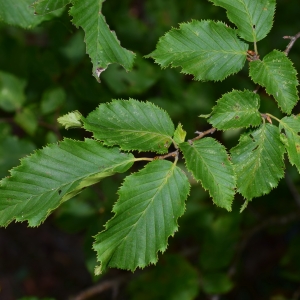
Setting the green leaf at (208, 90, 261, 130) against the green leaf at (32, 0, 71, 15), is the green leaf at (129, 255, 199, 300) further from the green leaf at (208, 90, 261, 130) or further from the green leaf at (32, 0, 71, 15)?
the green leaf at (32, 0, 71, 15)

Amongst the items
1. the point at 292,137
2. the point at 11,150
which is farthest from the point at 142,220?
the point at 11,150

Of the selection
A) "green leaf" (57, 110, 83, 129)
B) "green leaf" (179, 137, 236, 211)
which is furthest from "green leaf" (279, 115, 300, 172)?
"green leaf" (57, 110, 83, 129)

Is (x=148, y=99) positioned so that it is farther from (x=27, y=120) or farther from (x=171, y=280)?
(x=171, y=280)

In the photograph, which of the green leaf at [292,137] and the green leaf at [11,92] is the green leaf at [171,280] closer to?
the green leaf at [11,92]

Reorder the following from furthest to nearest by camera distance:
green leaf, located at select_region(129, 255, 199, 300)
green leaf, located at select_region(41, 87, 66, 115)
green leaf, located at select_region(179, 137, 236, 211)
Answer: green leaf, located at select_region(129, 255, 199, 300), green leaf, located at select_region(41, 87, 66, 115), green leaf, located at select_region(179, 137, 236, 211)

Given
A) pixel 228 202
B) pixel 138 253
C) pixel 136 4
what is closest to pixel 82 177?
pixel 138 253
